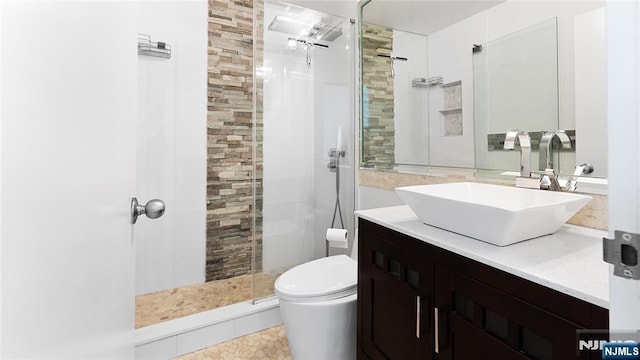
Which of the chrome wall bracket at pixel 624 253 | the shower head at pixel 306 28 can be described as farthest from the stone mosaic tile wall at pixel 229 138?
the chrome wall bracket at pixel 624 253

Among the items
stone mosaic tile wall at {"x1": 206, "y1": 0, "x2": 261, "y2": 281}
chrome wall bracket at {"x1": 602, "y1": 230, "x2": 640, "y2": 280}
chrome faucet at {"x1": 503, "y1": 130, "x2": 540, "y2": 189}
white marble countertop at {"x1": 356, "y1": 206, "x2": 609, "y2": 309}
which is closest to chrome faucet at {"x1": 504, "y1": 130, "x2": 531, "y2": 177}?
chrome faucet at {"x1": 503, "y1": 130, "x2": 540, "y2": 189}

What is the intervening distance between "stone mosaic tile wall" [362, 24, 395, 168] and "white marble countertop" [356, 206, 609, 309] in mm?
1111

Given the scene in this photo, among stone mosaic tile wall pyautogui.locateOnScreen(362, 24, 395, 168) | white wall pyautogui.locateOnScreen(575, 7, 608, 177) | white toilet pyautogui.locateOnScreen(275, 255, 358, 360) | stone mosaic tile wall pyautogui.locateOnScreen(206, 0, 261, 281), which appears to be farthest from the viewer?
stone mosaic tile wall pyautogui.locateOnScreen(206, 0, 261, 281)

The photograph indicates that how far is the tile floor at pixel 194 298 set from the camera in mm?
1995

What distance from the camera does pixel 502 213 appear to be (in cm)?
81

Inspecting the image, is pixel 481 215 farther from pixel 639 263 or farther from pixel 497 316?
pixel 639 263

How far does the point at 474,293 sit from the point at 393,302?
1.27 ft

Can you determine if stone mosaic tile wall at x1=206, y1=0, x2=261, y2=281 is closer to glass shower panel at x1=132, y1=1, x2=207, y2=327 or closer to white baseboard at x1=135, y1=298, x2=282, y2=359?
glass shower panel at x1=132, y1=1, x2=207, y2=327

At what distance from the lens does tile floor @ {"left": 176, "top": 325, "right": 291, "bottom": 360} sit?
1.74m

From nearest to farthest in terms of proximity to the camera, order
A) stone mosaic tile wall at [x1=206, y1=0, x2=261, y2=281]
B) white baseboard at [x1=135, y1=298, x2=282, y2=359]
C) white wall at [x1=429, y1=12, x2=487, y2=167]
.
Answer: white wall at [x1=429, y1=12, x2=487, y2=167]
white baseboard at [x1=135, y1=298, x2=282, y2=359]
stone mosaic tile wall at [x1=206, y1=0, x2=261, y2=281]

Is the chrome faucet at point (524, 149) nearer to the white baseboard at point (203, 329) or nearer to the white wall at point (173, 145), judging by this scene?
the white baseboard at point (203, 329)

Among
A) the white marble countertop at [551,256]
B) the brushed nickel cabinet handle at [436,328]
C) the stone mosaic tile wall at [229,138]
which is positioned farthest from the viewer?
the stone mosaic tile wall at [229,138]

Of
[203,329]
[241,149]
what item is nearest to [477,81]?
[241,149]

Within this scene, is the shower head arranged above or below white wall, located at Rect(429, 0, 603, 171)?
above
